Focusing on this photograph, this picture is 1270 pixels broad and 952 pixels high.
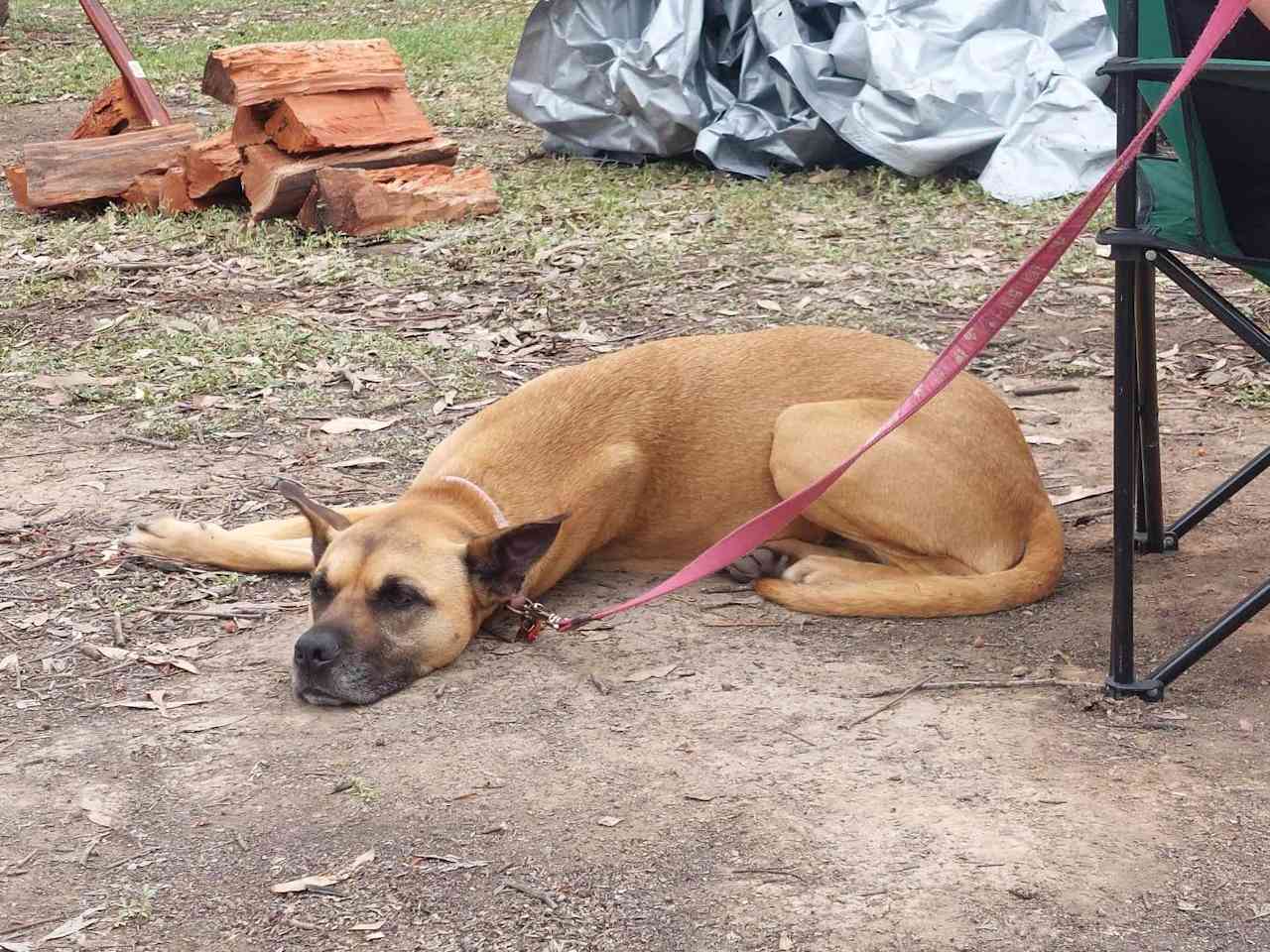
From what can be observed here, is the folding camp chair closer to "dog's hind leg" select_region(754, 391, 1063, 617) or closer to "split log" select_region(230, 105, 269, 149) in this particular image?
"dog's hind leg" select_region(754, 391, 1063, 617)

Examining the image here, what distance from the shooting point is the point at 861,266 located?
788 cm

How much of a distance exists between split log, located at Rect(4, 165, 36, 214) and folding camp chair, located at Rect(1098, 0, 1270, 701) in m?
7.13

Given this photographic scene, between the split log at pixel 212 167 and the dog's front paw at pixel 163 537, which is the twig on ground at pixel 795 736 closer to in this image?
the dog's front paw at pixel 163 537

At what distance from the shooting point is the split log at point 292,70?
884 centimetres

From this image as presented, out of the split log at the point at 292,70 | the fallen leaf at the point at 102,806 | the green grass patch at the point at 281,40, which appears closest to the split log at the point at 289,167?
the split log at the point at 292,70

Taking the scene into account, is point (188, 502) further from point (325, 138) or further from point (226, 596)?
point (325, 138)

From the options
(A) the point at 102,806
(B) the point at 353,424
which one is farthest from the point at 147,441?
(A) the point at 102,806

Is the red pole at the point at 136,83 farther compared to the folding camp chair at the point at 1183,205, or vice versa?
the red pole at the point at 136,83

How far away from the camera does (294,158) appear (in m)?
8.92

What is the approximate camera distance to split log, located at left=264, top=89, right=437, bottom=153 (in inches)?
346

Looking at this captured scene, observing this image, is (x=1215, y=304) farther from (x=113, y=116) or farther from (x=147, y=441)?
(x=113, y=116)

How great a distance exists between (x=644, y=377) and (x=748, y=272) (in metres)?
3.11

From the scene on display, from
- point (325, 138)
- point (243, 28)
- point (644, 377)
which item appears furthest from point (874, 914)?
point (243, 28)

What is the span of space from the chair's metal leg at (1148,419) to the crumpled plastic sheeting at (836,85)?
4.57m
